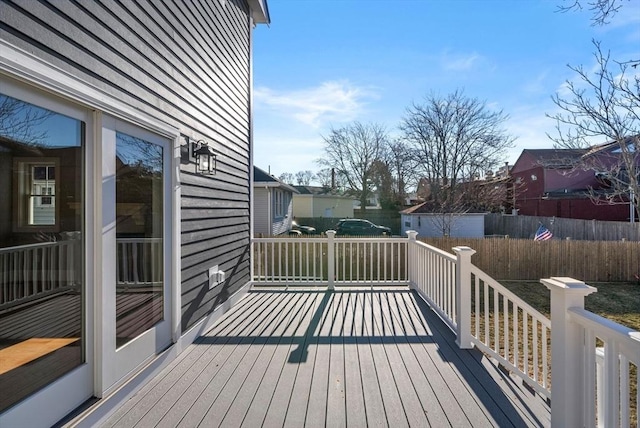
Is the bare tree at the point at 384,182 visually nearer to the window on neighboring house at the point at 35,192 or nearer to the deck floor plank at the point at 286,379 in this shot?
the deck floor plank at the point at 286,379

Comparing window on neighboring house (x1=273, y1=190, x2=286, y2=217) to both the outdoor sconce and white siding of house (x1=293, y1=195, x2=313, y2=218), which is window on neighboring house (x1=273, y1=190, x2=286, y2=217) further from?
the outdoor sconce

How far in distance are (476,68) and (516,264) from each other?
18.2 feet

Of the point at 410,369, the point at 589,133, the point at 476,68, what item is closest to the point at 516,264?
the point at 589,133

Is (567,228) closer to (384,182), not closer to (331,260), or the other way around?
(384,182)

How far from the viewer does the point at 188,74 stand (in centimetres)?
340

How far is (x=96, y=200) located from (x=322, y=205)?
2567 cm

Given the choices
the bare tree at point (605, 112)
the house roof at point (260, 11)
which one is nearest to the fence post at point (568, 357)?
the bare tree at point (605, 112)

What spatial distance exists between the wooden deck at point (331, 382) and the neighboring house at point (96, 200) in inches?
11.7

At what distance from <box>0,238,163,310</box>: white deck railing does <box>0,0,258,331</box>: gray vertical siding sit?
2.72 feet

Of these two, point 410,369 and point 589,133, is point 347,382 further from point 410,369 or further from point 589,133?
point 589,133

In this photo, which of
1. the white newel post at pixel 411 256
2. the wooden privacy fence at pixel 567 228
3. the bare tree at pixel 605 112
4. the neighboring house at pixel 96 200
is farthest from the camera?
the wooden privacy fence at pixel 567 228

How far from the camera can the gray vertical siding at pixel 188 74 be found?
184cm

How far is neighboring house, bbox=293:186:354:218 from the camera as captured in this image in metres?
26.9

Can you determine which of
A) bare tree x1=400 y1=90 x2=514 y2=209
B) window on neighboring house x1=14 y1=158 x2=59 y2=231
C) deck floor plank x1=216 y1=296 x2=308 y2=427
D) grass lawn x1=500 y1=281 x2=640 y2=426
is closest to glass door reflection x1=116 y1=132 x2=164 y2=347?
window on neighboring house x1=14 y1=158 x2=59 y2=231
